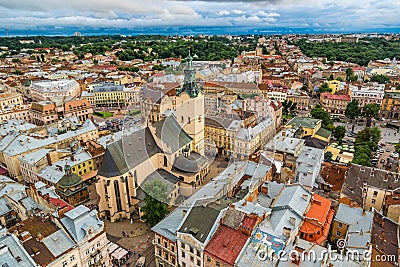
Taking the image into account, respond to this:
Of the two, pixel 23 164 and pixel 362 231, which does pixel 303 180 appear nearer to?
pixel 362 231

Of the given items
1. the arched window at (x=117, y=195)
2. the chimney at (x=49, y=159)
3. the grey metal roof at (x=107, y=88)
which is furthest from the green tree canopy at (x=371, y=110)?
the chimney at (x=49, y=159)

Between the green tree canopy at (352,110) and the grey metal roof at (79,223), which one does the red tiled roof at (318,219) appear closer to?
the grey metal roof at (79,223)

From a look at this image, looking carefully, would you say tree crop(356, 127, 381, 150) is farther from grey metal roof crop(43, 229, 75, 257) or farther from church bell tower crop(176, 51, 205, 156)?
grey metal roof crop(43, 229, 75, 257)

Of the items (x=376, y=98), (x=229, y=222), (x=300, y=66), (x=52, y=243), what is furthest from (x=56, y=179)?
(x=300, y=66)

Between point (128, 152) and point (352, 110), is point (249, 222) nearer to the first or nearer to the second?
point (128, 152)

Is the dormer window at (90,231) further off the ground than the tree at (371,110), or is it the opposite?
the dormer window at (90,231)

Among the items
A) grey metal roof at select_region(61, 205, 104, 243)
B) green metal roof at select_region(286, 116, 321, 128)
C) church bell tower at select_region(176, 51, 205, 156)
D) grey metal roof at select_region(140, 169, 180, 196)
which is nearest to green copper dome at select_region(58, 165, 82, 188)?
grey metal roof at select_region(140, 169, 180, 196)
